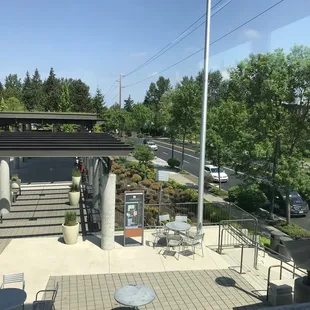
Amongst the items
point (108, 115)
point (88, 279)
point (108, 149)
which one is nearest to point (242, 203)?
point (108, 149)

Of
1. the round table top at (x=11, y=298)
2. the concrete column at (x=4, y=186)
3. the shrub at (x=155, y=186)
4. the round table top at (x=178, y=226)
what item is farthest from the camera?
the shrub at (x=155, y=186)

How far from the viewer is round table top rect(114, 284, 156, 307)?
20.1 feet

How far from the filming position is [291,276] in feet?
32.6

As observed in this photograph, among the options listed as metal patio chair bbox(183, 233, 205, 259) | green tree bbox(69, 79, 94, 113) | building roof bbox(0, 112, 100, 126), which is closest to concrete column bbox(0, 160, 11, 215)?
metal patio chair bbox(183, 233, 205, 259)

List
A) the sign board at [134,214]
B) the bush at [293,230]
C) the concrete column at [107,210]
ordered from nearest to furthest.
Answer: the concrete column at [107,210]
the sign board at [134,214]
the bush at [293,230]

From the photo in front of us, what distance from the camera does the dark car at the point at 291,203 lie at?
1956 centimetres

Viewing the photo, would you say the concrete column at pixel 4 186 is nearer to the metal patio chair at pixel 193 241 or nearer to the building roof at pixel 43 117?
the metal patio chair at pixel 193 241

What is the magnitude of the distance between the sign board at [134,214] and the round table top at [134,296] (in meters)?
4.09

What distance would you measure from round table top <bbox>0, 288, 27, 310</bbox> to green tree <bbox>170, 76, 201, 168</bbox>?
26.7m

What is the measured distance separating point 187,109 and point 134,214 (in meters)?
22.5

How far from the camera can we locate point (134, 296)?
6.36m

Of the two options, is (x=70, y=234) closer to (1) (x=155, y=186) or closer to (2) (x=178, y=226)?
(2) (x=178, y=226)

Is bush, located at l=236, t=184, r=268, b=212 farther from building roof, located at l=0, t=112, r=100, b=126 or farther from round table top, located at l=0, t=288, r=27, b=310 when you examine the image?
round table top, located at l=0, t=288, r=27, b=310

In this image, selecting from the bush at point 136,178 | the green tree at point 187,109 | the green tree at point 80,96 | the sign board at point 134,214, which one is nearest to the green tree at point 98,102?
the green tree at point 80,96
